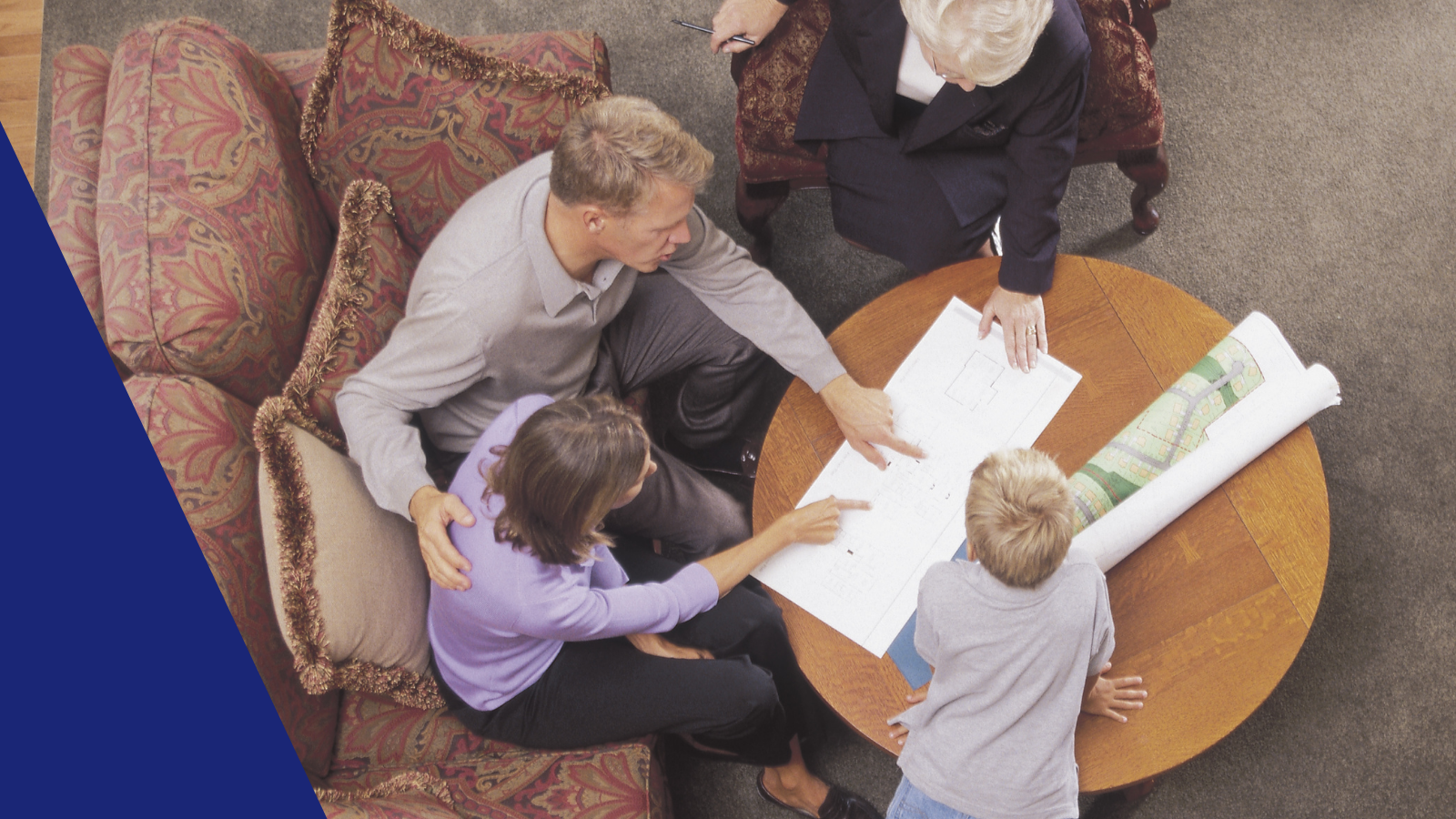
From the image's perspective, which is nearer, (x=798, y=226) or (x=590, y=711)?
(x=590, y=711)

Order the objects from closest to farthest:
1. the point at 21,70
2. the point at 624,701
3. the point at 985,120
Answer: the point at 624,701 < the point at 985,120 < the point at 21,70

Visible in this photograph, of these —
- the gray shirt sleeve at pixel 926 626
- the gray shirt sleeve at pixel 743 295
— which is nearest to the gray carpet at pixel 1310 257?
the gray shirt sleeve at pixel 743 295

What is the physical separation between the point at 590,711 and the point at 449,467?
0.55 meters

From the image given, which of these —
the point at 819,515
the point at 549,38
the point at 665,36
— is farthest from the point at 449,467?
the point at 665,36

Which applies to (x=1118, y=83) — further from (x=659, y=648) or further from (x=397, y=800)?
(x=397, y=800)

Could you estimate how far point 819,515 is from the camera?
1488 millimetres

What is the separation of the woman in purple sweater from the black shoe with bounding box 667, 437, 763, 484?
0.44m

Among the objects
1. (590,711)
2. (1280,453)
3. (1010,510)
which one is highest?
(1010,510)

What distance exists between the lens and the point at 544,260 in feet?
4.98

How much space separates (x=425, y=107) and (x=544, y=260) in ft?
1.58

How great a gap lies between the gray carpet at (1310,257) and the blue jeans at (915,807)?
1.66 ft

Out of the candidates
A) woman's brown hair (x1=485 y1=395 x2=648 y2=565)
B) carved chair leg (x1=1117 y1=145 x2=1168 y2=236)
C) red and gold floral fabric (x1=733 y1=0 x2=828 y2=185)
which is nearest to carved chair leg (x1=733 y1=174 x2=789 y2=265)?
red and gold floral fabric (x1=733 y1=0 x2=828 y2=185)

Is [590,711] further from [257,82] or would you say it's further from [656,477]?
[257,82]

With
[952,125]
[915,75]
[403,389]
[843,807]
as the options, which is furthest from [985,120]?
[843,807]
